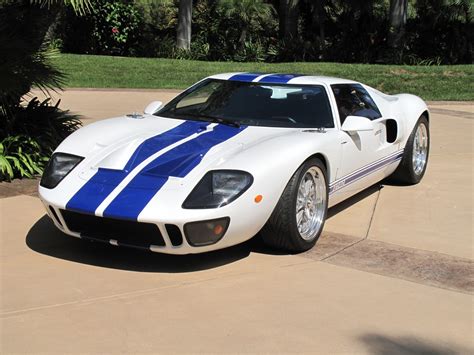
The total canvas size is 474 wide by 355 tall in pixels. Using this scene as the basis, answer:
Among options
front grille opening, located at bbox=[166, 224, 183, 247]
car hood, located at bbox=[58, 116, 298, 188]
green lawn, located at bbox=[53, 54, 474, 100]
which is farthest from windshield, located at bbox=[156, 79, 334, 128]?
green lawn, located at bbox=[53, 54, 474, 100]

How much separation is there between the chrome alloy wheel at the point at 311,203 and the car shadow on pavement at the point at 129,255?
0.34m

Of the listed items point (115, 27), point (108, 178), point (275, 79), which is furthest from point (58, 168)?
point (115, 27)

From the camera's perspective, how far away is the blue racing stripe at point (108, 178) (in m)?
4.40

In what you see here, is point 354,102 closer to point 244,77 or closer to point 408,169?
point 244,77

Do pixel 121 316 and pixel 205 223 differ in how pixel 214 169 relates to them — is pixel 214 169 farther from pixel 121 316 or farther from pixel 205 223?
pixel 121 316

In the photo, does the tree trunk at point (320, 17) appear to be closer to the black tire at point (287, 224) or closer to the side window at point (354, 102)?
the side window at point (354, 102)

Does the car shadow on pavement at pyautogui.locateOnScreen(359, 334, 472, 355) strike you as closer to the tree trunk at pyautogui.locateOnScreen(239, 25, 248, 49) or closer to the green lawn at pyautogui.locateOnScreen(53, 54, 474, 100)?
the green lawn at pyautogui.locateOnScreen(53, 54, 474, 100)

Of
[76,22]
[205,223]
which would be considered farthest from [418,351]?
[76,22]

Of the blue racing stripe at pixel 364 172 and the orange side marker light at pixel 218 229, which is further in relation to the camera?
the blue racing stripe at pixel 364 172

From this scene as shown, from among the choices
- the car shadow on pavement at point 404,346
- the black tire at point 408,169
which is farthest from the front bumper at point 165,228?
the black tire at point 408,169

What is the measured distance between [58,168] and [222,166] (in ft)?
4.23

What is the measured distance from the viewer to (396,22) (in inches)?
976

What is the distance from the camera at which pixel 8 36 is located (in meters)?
7.51

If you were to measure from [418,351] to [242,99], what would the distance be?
3055 millimetres
